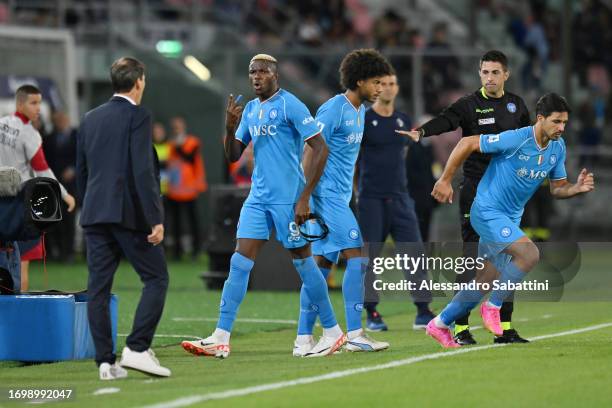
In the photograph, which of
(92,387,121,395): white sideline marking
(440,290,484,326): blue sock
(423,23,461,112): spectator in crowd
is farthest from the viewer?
(423,23,461,112): spectator in crowd

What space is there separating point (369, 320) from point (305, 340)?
7.88ft

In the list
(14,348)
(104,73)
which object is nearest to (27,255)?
(14,348)

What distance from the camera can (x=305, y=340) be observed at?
36.2ft

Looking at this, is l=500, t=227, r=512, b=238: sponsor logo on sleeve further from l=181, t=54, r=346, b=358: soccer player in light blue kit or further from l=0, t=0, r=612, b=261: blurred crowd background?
l=0, t=0, r=612, b=261: blurred crowd background

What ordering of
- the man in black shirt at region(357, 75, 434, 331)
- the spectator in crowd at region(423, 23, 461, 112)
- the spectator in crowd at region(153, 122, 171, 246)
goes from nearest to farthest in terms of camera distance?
1. the man in black shirt at region(357, 75, 434, 331)
2. the spectator in crowd at region(153, 122, 171, 246)
3. the spectator in crowd at region(423, 23, 461, 112)

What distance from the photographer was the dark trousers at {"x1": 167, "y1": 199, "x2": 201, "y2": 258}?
77.5 feet

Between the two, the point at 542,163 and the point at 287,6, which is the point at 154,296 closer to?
the point at 542,163

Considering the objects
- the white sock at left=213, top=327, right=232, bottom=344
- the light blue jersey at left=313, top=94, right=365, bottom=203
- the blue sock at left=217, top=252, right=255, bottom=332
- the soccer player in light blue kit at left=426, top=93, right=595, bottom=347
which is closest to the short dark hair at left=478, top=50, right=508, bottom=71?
the soccer player in light blue kit at left=426, top=93, right=595, bottom=347

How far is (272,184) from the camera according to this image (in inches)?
427

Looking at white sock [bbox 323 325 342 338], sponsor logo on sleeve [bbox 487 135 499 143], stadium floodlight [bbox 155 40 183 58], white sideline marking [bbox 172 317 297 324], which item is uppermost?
stadium floodlight [bbox 155 40 183 58]

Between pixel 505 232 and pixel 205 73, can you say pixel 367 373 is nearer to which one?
pixel 505 232

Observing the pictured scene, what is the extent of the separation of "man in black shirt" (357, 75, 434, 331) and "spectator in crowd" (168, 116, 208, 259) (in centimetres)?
1011

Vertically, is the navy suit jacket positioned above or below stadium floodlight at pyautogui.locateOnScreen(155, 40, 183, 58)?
below

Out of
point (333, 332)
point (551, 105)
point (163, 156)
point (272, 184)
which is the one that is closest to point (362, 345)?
point (333, 332)
